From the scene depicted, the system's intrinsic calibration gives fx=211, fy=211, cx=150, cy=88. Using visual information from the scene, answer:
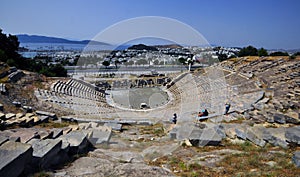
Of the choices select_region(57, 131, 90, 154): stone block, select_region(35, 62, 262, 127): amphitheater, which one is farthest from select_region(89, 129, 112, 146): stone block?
select_region(35, 62, 262, 127): amphitheater

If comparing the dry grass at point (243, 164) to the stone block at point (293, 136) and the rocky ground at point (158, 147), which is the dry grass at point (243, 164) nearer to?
the rocky ground at point (158, 147)

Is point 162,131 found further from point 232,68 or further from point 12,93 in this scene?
point 232,68

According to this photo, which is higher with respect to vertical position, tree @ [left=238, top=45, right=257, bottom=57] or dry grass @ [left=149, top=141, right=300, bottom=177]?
tree @ [left=238, top=45, right=257, bottom=57]

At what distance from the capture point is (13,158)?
3529 millimetres

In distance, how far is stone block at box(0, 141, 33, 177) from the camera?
11.1 ft

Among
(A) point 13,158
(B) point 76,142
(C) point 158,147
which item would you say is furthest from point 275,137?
(A) point 13,158

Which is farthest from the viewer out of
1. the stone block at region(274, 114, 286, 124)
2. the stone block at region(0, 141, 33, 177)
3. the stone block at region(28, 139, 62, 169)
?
the stone block at region(274, 114, 286, 124)

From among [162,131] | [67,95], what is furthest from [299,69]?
[67,95]

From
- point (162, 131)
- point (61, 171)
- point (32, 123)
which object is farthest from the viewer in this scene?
point (162, 131)

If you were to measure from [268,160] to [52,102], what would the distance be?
14421mm

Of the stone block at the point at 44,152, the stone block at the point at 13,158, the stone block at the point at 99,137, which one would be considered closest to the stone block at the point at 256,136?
the stone block at the point at 99,137

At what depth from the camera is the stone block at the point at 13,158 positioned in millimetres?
3377

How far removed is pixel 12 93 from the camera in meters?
15.4

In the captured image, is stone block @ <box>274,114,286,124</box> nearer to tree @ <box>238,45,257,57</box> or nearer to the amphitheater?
the amphitheater
